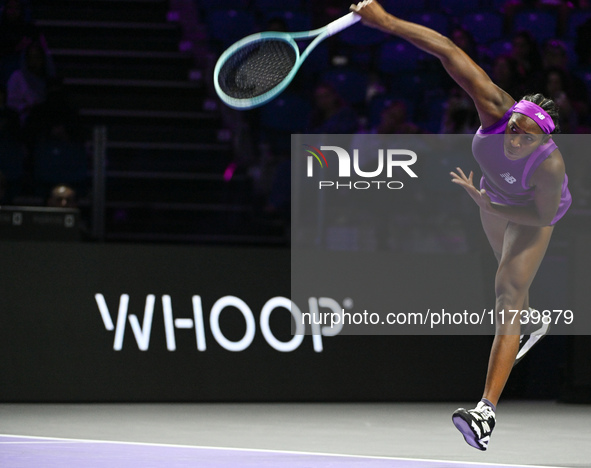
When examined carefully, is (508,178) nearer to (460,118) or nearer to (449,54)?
(449,54)

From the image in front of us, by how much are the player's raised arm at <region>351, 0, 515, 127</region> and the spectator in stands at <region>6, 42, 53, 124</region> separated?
17.1ft

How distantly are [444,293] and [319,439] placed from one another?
85.0 inches

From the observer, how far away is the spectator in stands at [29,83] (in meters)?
9.26

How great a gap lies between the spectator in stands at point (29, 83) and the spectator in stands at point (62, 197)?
1833 mm

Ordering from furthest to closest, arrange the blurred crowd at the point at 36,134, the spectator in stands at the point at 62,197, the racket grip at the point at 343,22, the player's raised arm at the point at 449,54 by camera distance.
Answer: the blurred crowd at the point at 36,134
the spectator in stands at the point at 62,197
the player's raised arm at the point at 449,54
the racket grip at the point at 343,22

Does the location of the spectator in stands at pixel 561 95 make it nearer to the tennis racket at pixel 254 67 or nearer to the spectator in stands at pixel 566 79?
the spectator in stands at pixel 566 79

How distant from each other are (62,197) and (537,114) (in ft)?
12.8

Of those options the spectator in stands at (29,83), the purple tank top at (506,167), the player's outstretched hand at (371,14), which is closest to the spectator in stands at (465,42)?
the spectator in stands at (29,83)

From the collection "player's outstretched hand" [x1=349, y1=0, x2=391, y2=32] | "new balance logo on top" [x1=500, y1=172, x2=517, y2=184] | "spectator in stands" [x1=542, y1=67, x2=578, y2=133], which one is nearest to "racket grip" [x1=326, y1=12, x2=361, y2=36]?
"player's outstretched hand" [x1=349, y1=0, x2=391, y2=32]

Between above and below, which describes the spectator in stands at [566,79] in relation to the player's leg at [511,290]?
above

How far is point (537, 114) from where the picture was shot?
15.8ft

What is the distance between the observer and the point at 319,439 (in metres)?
5.76

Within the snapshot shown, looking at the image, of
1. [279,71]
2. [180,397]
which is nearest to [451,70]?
[279,71]

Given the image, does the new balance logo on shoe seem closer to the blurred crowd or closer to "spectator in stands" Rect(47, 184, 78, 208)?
"spectator in stands" Rect(47, 184, 78, 208)
